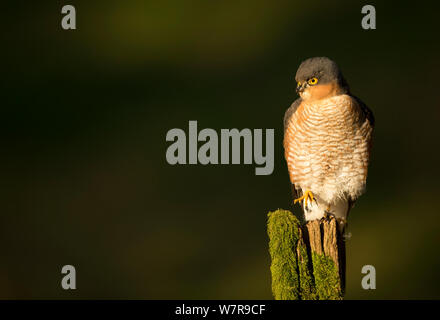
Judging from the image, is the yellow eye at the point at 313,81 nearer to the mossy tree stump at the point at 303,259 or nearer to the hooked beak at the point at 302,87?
the hooked beak at the point at 302,87

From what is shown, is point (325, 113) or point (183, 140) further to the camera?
point (183, 140)

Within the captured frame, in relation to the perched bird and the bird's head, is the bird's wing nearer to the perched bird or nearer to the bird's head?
the perched bird

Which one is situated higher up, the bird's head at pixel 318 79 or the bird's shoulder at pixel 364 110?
the bird's head at pixel 318 79

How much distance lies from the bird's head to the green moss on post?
3.11ft

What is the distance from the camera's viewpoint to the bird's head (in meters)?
3.34

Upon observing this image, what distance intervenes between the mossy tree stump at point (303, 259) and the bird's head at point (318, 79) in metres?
0.90

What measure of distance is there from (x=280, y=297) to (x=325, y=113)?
1216 millimetres

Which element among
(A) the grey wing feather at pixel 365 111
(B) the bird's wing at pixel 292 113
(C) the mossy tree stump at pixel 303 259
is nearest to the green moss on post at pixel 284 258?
(C) the mossy tree stump at pixel 303 259

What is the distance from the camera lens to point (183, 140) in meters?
5.32

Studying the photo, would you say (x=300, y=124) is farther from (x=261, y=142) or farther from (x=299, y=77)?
(x=261, y=142)

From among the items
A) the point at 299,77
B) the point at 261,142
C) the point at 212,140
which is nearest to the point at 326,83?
the point at 299,77

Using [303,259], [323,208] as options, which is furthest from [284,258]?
[323,208]

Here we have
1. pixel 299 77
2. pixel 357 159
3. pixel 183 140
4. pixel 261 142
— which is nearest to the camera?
pixel 299 77

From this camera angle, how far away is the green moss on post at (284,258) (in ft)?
9.00
